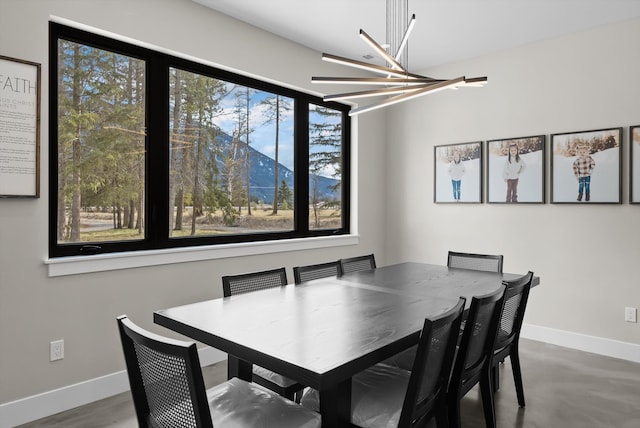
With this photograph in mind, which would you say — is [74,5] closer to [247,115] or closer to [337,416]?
[247,115]

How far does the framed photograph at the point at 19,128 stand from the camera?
7.62 ft

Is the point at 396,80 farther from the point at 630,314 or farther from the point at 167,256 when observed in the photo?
the point at 630,314

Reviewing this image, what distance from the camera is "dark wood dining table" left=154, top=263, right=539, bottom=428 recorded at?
143cm

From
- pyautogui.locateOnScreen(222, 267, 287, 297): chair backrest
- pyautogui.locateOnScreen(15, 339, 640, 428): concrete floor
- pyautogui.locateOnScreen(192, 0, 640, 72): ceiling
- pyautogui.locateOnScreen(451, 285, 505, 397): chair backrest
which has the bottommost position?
pyautogui.locateOnScreen(15, 339, 640, 428): concrete floor

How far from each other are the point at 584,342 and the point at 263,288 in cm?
294

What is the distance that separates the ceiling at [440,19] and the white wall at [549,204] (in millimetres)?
235

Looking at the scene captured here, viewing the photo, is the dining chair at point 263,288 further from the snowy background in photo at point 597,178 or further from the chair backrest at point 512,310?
the snowy background in photo at point 597,178

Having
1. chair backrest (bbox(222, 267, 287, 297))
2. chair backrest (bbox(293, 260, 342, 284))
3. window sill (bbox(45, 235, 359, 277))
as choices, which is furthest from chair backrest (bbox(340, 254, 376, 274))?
window sill (bbox(45, 235, 359, 277))

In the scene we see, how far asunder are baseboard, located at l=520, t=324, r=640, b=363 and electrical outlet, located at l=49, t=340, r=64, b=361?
382cm

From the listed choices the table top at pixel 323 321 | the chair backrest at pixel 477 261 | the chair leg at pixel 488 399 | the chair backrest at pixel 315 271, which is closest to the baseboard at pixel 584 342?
the chair backrest at pixel 477 261

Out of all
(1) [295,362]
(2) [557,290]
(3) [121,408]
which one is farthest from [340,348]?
(2) [557,290]

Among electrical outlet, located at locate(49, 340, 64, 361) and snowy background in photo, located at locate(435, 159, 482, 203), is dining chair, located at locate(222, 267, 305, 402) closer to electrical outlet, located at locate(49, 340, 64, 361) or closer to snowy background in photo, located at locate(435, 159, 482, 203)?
electrical outlet, located at locate(49, 340, 64, 361)

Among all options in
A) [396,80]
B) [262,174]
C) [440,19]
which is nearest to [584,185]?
[440,19]

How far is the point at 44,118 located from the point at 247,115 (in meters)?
1.66
